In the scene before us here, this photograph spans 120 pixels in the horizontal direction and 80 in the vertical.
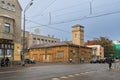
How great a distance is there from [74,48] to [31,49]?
1631 centimetres

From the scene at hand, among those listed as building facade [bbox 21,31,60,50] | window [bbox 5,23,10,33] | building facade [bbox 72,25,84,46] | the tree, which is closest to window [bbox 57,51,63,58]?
building facade [bbox 72,25,84,46]

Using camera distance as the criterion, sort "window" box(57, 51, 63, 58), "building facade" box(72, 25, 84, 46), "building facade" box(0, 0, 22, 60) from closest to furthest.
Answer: "building facade" box(0, 0, 22, 60) < "window" box(57, 51, 63, 58) < "building facade" box(72, 25, 84, 46)

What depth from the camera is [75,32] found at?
9781 centimetres

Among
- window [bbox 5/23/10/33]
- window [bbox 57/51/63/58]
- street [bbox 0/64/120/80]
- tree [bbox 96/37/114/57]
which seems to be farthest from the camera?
tree [bbox 96/37/114/57]

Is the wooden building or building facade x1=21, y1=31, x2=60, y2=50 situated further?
building facade x1=21, y1=31, x2=60, y2=50

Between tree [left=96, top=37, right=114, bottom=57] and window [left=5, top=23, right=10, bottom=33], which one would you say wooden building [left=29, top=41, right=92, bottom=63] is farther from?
window [left=5, top=23, right=10, bottom=33]

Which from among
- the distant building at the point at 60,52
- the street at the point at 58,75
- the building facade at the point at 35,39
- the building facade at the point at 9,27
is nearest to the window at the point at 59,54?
the distant building at the point at 60,52

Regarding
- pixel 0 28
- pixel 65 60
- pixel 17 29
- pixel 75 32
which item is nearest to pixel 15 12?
pixel 17 29

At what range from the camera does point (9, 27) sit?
49.8m

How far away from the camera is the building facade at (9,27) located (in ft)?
157

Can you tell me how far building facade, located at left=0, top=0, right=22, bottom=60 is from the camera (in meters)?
48.0

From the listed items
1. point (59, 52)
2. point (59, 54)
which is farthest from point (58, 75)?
point (59, 52)

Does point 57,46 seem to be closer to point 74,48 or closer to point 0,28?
point 74,48

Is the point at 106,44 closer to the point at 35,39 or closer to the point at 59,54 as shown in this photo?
the point at 35,39
